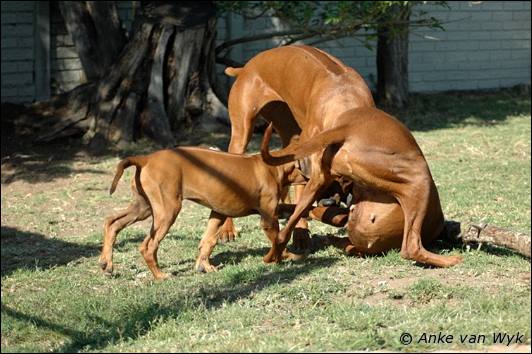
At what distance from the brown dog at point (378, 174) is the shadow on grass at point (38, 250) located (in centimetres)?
201

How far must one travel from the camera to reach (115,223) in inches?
291

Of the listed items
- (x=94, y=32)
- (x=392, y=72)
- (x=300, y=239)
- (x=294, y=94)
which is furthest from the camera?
(x=392, y=72)

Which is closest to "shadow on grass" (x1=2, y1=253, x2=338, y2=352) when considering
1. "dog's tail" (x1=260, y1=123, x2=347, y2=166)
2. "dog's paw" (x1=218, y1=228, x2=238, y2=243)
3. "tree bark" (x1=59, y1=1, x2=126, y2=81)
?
"dog's tail" (x1=260, y1=123, x2=347, y2=166)

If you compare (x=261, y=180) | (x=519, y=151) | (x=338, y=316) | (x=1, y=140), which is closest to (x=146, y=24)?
(x=1, y=140)

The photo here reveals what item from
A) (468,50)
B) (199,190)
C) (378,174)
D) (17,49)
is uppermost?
(468,50)

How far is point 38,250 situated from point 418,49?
11.9 m

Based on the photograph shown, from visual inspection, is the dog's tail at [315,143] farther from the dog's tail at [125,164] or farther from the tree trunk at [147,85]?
the tree trunk at [147,85]

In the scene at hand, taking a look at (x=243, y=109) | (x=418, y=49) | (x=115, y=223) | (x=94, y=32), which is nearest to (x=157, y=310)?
(x=115, y=223)

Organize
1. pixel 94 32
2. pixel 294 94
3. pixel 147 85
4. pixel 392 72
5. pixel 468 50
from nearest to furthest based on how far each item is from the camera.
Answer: pixel 294 94 < pixel 147 85 < pixel 94 32 < pixel 392 72 < pixel 468 50

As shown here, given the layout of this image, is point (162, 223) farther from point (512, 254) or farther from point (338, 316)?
point (512, 254)

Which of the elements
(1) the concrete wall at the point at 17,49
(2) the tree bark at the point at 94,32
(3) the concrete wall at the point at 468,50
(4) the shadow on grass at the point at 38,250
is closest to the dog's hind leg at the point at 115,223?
(4) the shadow on grass at the point at 38,250

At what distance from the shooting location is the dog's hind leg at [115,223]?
736 centimetres

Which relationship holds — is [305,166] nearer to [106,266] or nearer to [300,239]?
[300,239]

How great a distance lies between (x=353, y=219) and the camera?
A: 733 centimetres
